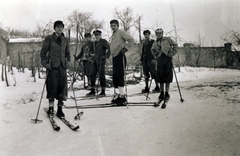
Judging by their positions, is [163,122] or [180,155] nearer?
[180,155]

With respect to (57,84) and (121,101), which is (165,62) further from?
(57,84)

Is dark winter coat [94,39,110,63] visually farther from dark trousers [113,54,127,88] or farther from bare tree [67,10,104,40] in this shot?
dark trousers [113,54,127,88]

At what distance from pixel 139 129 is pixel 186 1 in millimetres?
2306

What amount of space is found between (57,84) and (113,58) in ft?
4.45

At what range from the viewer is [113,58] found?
4.16 metres

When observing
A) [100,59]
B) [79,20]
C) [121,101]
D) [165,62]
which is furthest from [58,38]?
[79,20]

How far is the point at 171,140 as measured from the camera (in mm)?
2242

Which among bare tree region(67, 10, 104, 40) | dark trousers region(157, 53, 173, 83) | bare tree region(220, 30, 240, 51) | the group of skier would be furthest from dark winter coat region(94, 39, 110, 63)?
bare tree region(220, 30, 240, 51)

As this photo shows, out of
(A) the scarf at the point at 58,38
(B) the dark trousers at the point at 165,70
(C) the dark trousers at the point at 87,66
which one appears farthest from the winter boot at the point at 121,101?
(C) the dark trousers at the point at 87,66

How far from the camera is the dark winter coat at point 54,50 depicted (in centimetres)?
323

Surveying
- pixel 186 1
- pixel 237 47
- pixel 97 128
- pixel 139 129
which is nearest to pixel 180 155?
pixel 139 129

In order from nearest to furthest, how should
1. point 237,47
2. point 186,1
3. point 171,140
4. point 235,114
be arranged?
point 171,140 → point 235,114 → point 186,1 → point 237,47

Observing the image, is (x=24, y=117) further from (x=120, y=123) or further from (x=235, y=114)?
(x=235, y=114)

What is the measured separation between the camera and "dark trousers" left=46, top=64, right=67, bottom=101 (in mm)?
3215
